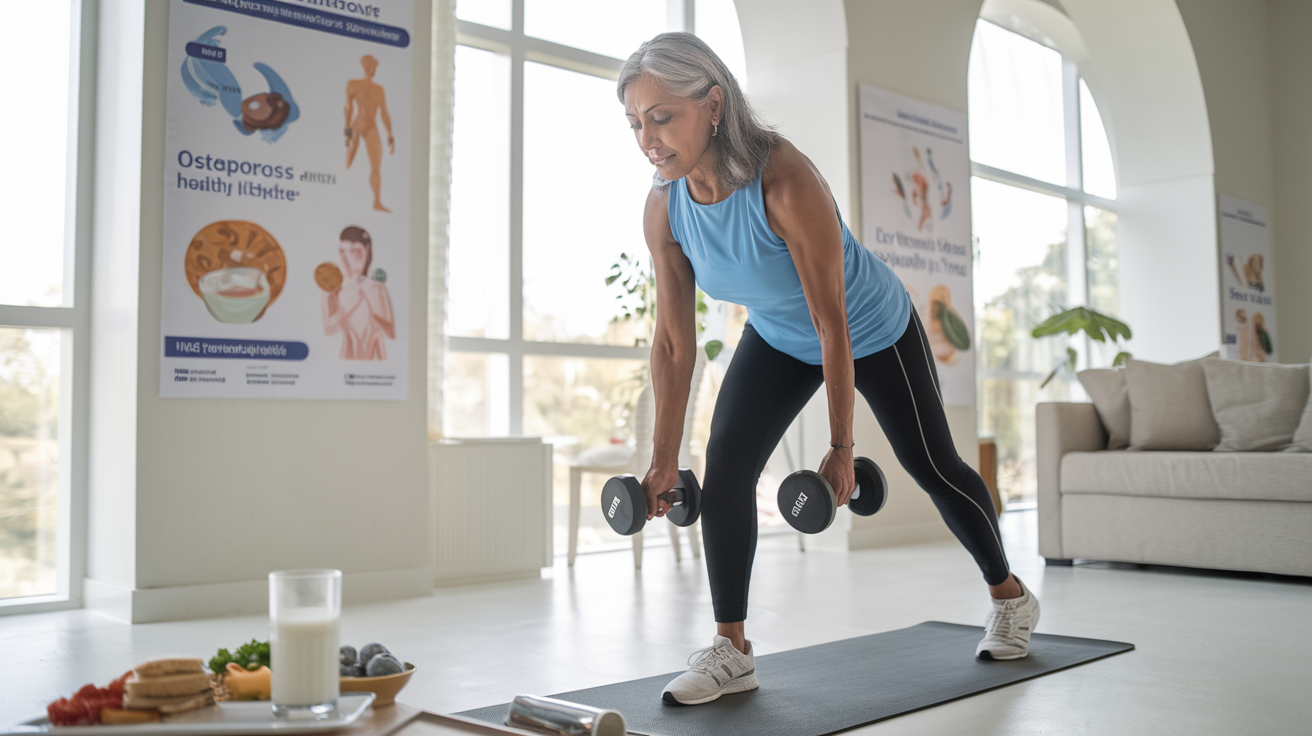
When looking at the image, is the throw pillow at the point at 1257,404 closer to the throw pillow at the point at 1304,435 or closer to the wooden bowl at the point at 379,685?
the throw pillow at the point at 1304,435

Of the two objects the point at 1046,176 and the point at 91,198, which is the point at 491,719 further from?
the point at 1046,176

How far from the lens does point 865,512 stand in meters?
2.06

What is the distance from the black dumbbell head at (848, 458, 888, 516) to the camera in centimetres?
205

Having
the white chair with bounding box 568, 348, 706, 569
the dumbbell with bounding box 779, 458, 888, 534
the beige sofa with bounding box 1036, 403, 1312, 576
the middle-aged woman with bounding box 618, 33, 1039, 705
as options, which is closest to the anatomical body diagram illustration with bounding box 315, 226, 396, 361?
the white chair with bounding box 568, 348, 706, 569

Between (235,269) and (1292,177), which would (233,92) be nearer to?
(235,269)

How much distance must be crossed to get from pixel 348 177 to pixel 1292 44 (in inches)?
325

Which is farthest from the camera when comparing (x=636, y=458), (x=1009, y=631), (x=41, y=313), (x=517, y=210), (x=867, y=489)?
(x=517, y=210)

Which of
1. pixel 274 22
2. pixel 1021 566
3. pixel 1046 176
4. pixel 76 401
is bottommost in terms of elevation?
pixel 1021 566

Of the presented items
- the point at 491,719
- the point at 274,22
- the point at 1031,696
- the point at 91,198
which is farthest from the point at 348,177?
the point at 1031,696

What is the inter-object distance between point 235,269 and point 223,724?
7.94 ft

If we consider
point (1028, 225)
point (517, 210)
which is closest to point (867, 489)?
point (517, 210)

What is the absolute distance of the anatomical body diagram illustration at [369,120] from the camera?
3545 mm

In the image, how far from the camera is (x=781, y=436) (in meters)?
2.12

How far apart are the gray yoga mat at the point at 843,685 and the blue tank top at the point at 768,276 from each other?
2.27ft
